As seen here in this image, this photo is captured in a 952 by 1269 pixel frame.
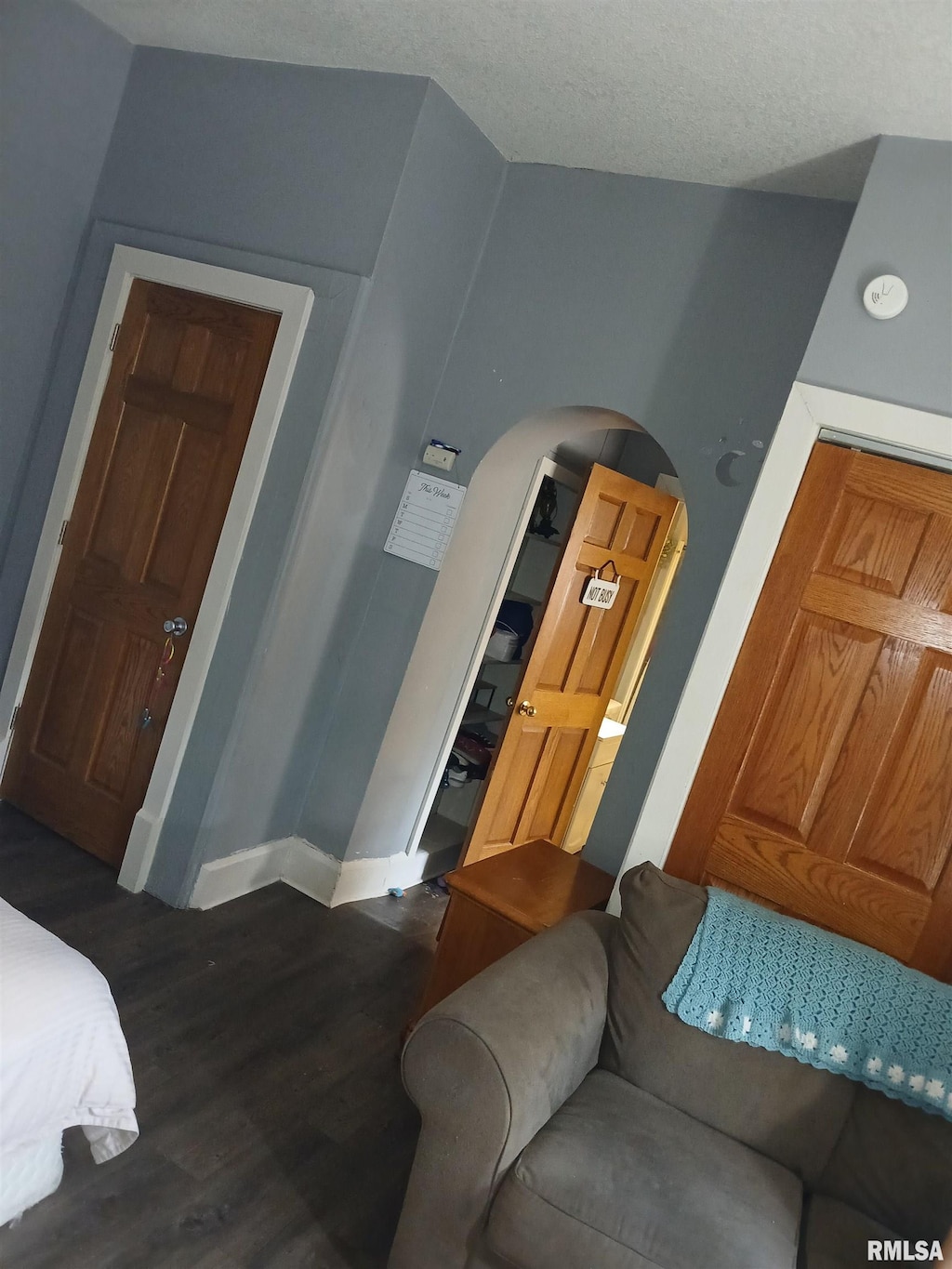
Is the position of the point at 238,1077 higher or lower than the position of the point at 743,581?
lower

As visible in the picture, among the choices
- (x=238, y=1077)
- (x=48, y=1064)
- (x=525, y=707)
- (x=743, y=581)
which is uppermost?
(x=743, y=581)

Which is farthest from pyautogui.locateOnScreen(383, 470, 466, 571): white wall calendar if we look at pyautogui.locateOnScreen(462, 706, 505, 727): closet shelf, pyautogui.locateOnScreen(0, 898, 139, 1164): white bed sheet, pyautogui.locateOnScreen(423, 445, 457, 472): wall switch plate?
pyautogui.locateOnScreen(0, 898, 139, 1164): white bed sheet

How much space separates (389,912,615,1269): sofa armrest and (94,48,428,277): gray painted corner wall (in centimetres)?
225

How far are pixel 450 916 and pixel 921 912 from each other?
1.24 metres

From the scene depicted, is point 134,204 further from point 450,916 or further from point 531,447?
point 450,916

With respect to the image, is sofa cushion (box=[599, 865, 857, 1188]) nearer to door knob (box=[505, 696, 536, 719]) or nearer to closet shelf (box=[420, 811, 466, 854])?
door knob (box=[505, 696, 536, 719])

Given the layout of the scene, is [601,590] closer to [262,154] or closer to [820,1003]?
[262,154]

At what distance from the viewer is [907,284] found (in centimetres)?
240

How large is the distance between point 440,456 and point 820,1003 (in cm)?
220

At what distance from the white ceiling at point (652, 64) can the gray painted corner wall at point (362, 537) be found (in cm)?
29

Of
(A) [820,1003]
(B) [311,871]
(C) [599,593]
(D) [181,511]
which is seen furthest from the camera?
(C) [599,593]

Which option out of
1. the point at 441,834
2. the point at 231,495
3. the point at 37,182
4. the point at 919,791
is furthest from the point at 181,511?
the point at 919,791

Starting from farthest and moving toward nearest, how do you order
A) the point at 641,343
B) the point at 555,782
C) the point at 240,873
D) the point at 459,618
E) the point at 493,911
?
the point at 555,782 < the point at 459,618 < the point at 240,873 < the point at 641,343 < the point at 493,911

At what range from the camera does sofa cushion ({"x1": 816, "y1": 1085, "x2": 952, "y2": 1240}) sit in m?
1.93
